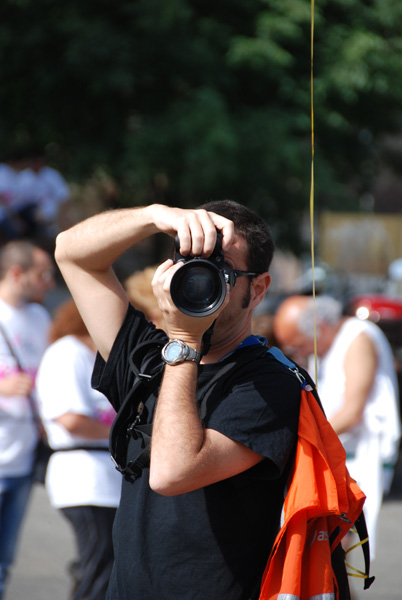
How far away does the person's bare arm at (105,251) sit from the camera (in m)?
1.94

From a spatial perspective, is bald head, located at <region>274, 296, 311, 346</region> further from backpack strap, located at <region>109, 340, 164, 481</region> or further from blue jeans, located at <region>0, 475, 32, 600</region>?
backpack strap, located at <region>109, 340, 164, 481</region>

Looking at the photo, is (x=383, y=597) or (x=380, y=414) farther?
(x=383, y=597)

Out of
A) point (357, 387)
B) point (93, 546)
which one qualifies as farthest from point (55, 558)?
point (357, 387)

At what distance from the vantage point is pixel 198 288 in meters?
1.81

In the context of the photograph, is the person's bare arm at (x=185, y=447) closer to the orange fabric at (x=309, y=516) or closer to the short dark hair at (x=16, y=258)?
the orange fabric at (x=309, y=516)

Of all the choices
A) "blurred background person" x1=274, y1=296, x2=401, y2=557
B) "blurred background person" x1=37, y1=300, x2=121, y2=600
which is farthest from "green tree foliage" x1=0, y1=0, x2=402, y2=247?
"blurred background person" x1=37, y1=300, x2=121, y2=600

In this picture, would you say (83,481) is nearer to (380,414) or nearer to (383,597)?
(380,414)

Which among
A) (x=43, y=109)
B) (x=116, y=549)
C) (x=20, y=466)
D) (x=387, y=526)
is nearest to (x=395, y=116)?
(x=43, y=109)

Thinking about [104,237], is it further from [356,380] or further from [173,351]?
[356,380]

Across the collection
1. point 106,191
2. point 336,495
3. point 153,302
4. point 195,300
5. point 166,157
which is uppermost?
point 195,300

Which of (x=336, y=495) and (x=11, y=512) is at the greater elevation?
(x=336, y=495)

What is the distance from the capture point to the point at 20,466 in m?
4.27

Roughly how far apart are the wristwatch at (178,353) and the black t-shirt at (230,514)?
6.1 inches

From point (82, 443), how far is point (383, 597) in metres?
2.35
